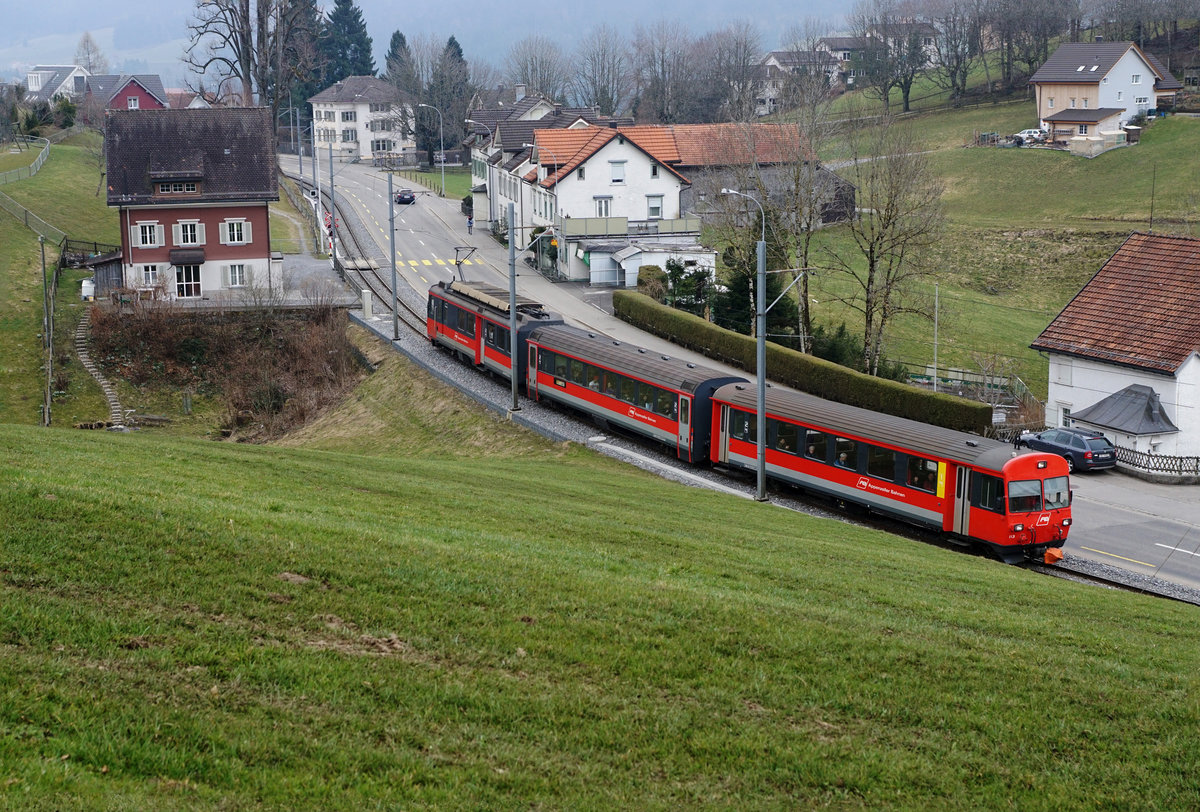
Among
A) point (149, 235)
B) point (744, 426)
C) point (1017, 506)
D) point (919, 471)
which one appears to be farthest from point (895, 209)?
point (149, 235)

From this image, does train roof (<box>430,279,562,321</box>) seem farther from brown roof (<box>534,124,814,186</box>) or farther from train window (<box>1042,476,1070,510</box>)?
train window (<box>1042,476,1070,510</box>)

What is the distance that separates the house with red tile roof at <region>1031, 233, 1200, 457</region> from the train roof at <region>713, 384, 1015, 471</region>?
13.0 meters

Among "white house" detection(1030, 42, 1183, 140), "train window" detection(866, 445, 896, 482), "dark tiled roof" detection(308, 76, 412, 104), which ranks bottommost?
"train window" detection(866, 445, 896, 482)

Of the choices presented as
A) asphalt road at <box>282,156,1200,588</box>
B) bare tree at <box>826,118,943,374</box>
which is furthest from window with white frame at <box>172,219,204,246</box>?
bare tree at <box>826,118,943,374</box>

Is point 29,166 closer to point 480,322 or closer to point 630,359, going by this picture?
point 480,322

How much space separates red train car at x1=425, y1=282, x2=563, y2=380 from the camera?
42.1 m

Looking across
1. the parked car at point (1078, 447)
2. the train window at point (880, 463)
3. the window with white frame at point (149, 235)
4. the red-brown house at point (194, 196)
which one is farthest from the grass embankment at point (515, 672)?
the window with white frame at point (149, 235)

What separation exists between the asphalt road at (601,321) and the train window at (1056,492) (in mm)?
2162

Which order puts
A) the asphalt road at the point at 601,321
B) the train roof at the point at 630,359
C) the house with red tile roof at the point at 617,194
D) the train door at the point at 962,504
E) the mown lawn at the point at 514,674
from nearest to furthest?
the mown lawn at the point at 514,674
the train door at the point at 962,504
the asphalt road at the point at 601,321
the train roof at the point at 630,359
the house with red tile roof at the point at 617,194

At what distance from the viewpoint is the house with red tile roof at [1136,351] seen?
1490 inches

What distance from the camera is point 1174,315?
39531 mm

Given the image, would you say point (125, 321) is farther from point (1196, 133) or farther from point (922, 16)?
point (922, 16)

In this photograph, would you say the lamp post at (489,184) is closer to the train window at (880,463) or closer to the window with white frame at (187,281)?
the window with white frame at (187,281)

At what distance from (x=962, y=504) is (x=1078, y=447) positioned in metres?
12.6
